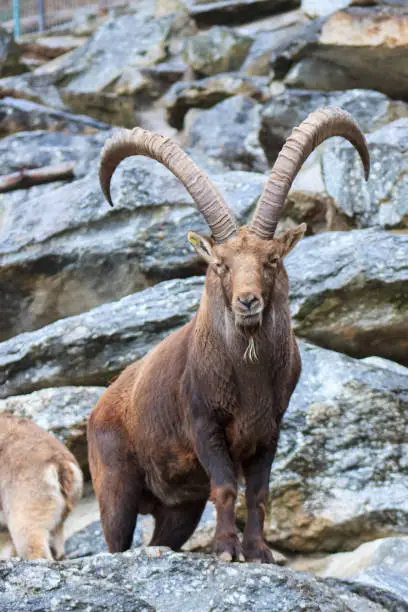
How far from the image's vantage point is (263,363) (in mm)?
6434

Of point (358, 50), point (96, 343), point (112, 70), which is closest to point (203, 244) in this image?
point (96, 343)

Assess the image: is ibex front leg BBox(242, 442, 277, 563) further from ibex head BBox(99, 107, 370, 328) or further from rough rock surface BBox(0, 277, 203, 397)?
rough rock surface BBox(0, 277, 203, 397)

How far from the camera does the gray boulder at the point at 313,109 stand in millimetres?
15359

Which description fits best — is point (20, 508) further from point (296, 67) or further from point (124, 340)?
point (296, 67)

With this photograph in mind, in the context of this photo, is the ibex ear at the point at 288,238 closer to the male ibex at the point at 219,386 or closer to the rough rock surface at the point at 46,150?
the male ibex at the point at 219,386

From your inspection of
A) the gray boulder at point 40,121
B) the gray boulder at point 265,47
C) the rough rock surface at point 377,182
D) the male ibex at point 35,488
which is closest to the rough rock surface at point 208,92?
the gray boulder at point 265,47

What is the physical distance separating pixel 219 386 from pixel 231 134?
11741mm

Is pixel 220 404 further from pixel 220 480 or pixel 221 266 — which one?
pixel 221 266

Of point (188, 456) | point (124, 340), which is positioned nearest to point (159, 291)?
point (124, 340)

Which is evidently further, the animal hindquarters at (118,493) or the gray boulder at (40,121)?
the gray boulder at (40,121)

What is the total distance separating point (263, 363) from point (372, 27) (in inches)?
438

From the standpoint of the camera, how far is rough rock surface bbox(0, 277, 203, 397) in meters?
10.6

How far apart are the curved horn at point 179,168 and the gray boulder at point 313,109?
8178 millimetres

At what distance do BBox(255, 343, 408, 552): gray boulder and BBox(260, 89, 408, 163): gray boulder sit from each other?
6.67 metres
